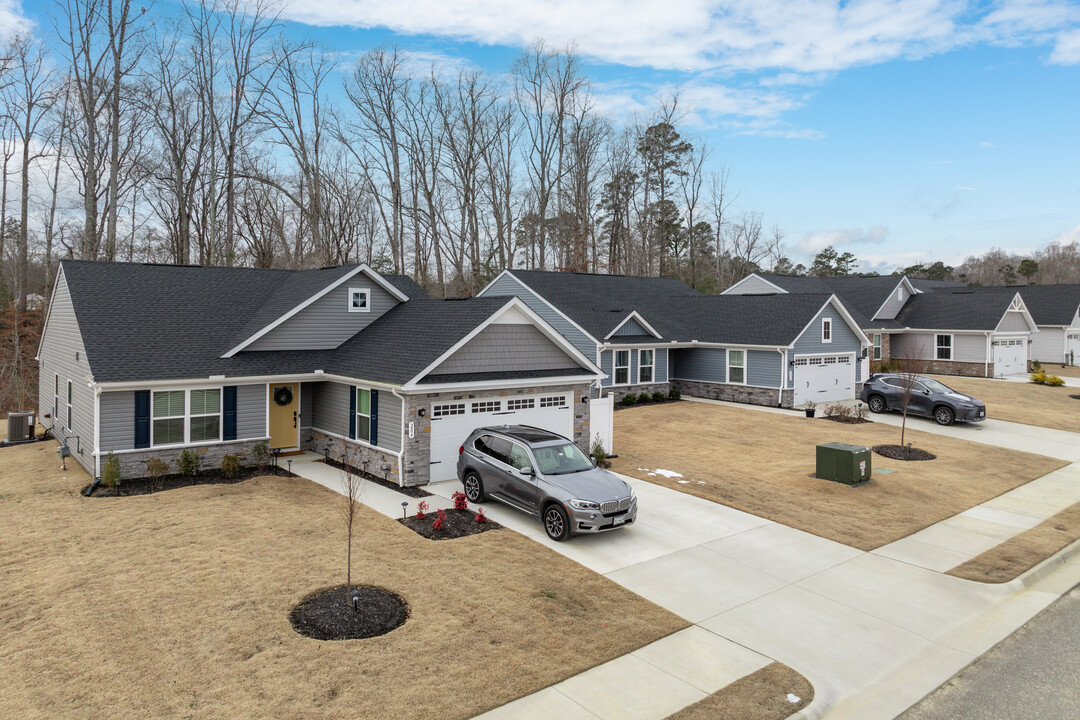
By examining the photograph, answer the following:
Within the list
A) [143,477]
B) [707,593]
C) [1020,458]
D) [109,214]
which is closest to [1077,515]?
[1020,458]

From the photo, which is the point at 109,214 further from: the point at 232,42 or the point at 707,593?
the point at 707,593

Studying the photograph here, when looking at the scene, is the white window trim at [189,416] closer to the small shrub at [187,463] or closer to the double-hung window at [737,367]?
the small shrub at [187,463]

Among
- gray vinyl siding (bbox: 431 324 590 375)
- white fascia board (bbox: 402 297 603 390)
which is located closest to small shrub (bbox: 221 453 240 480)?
white fascia board (bbox: 402 297 603 390)

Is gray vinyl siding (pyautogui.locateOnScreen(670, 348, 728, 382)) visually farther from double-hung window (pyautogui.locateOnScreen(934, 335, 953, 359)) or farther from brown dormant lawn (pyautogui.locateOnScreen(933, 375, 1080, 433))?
double-hung window (pyautogui.locateOnScreen(934, 335, 953, 359))

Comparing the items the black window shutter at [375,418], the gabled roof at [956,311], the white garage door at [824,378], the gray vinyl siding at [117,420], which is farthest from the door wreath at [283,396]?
the gabled roof at [956,311]

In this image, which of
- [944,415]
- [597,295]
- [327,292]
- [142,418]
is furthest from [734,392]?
[142,418]

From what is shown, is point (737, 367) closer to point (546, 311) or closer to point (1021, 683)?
point (546, 311)
